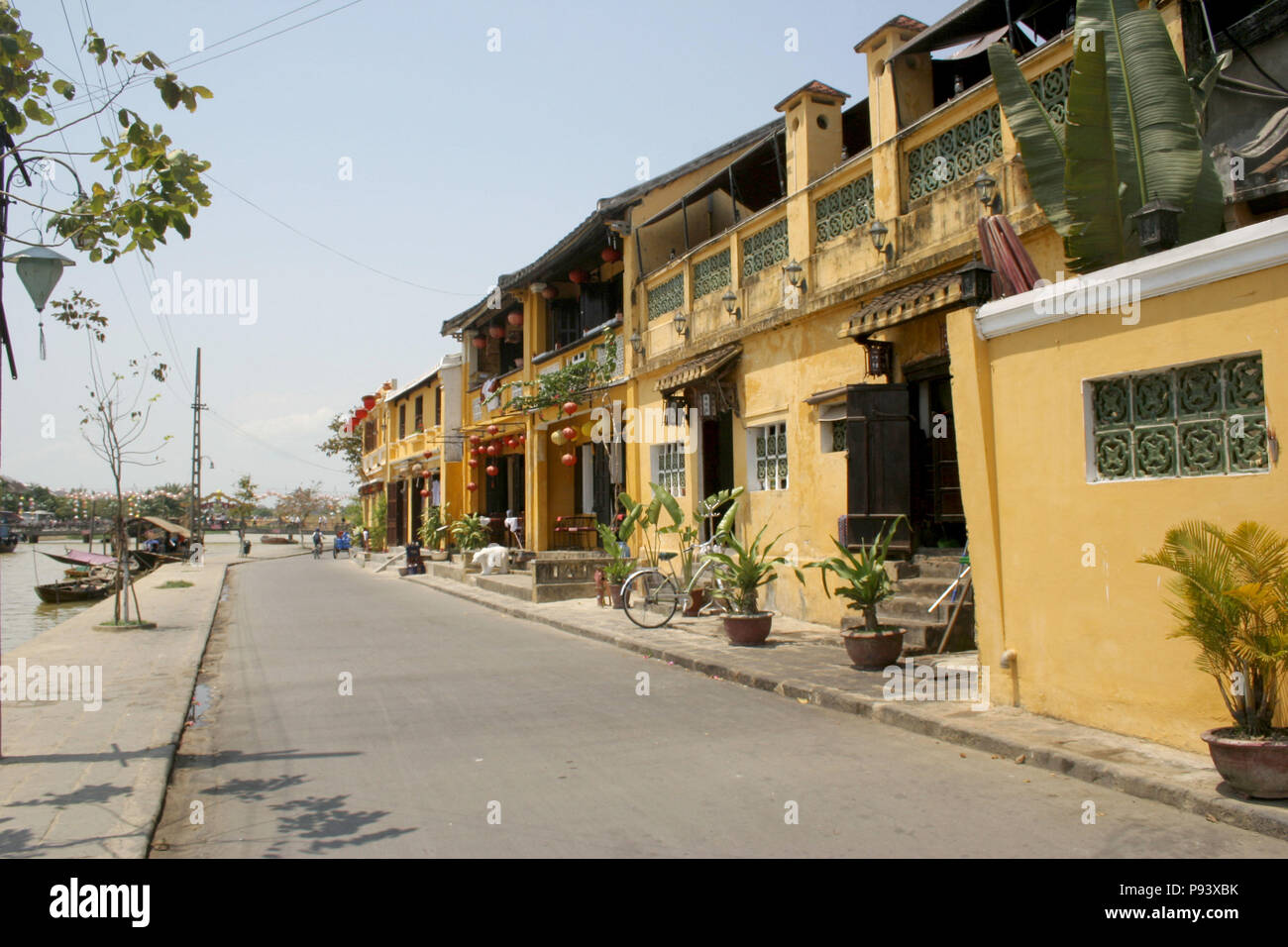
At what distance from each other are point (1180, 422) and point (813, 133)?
8.14m

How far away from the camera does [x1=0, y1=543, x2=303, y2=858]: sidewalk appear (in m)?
4.73

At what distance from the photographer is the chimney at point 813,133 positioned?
12352 millimetres

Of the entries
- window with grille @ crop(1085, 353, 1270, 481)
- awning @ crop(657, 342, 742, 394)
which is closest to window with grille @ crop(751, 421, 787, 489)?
awning @ crop(657, 342, 742, 394)

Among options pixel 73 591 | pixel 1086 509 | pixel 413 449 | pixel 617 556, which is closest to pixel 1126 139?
pixel 1086 509

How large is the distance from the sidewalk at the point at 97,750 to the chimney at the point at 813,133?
9.75 m

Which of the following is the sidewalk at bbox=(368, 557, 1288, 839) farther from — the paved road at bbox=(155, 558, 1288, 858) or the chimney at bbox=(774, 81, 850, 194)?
the chimney at bbox=(774, 81, 850, 194)

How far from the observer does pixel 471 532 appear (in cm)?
2622

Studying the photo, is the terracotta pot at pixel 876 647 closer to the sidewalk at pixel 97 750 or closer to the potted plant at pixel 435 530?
the sidewalk at pixel 97 750

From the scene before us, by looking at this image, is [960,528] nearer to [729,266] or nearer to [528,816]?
[729,266]

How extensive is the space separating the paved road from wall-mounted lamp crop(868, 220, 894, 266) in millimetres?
5302

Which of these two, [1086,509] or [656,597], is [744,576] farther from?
[1086,509]

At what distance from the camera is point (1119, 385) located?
19.5ft

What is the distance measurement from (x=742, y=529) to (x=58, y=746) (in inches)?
373

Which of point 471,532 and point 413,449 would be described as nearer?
point 471,532
